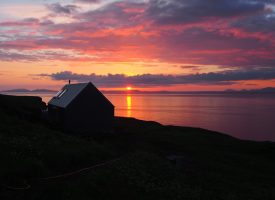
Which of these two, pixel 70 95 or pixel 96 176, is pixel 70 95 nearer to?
pixel 70 95

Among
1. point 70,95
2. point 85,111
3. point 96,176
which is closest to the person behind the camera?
point 96,176

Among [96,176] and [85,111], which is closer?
[96,176]

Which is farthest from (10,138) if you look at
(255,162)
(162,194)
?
(255,162)

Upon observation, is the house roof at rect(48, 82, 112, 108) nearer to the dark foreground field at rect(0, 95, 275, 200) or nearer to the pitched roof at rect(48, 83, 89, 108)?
the pitched roof at rect(48, 83, 89, 108)

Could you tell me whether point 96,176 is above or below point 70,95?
below

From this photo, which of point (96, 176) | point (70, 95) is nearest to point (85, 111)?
point (70, 95)

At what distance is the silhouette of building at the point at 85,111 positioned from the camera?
49.0 m

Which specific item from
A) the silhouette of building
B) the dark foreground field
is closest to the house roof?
the silhouette of building

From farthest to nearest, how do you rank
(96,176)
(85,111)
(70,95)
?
(70,95), (85,111), (96,176)

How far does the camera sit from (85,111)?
49.7m

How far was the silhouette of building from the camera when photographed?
161 feet

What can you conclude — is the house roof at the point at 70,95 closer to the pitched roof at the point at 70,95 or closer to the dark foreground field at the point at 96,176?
the pitched roof at the point at 70,95

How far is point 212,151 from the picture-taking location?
50.2 m

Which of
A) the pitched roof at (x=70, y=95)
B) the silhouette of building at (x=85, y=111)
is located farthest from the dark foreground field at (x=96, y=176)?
the pitched roof at (x=70, y=95)
